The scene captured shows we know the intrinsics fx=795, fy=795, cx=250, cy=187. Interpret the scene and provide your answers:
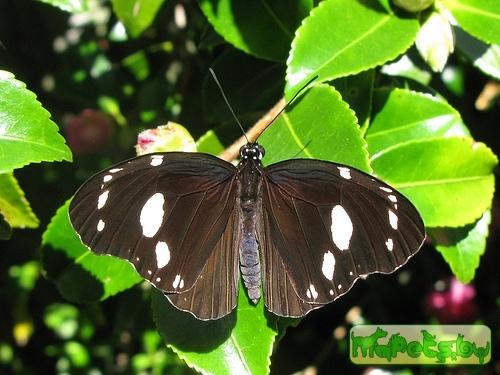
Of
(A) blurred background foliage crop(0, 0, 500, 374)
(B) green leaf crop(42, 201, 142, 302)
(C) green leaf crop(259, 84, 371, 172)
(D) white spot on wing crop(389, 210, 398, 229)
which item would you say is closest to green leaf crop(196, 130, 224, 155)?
(A) blurred background foliage crop(0, 0, 500, 374)

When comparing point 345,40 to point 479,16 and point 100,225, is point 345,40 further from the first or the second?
point 100,225

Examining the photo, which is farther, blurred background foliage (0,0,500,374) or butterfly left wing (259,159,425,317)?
blurred background foliage (0,0,500,374)

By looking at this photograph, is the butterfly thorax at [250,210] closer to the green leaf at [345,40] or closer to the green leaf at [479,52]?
the green leaf at [345,40]

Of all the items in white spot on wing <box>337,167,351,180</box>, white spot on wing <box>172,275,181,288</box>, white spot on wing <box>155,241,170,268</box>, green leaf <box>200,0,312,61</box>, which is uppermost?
green leaf <box>200,0,312,61</box>

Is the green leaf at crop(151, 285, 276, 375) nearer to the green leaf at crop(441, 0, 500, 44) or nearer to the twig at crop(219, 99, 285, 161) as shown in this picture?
the twig at crop(219, 99, 285, 161)

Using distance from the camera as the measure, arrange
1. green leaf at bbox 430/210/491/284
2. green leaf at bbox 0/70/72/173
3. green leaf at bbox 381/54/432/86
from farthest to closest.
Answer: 1. green leaf at bbox 381/54/432/86
2. green leaf at bbox 430/210/491/284
3. green leaf at bbox 0/70/72/173

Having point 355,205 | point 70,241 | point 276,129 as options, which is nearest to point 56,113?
point 70,241

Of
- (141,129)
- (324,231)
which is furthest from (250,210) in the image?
(141,129)

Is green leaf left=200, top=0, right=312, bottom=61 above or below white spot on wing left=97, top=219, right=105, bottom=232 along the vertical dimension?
above
